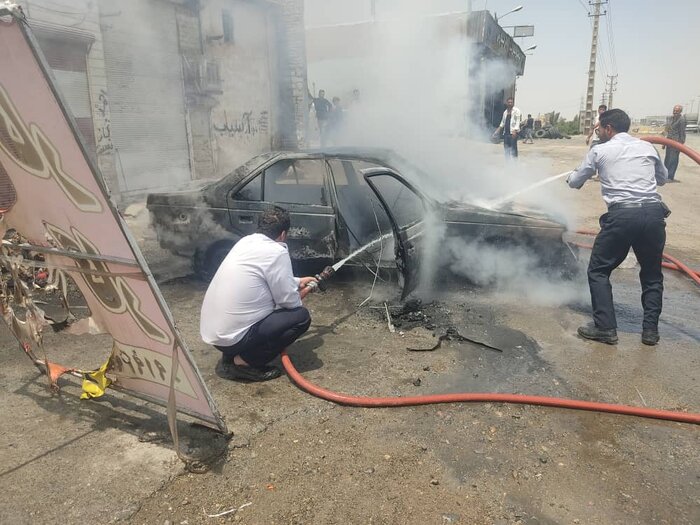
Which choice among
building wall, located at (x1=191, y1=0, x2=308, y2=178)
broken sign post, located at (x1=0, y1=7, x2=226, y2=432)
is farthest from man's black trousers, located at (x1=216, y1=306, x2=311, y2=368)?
building wall, located at (x1=191, y1=0, x2=308, y2=178)

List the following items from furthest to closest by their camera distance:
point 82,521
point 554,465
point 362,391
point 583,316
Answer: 1. point 583,316
2. point 362,391
3. point 554,465
4. point 82,521

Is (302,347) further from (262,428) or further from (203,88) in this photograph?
(203,88)

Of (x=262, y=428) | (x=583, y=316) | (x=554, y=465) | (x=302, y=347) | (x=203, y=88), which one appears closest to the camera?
(x=554, y=465)

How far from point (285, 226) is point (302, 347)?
1166 mm

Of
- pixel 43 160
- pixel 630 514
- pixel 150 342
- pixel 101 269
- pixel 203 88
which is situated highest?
pixel 203 88

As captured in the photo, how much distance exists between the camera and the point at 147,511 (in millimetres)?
2273

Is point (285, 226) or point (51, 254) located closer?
point (51, 254)

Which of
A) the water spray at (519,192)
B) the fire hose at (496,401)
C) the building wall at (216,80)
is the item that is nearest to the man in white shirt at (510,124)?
the water spray at (519,192)

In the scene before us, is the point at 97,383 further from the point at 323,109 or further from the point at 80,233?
the point at 323,109

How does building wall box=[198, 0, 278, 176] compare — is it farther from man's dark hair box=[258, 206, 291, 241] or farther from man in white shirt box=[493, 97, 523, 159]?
man's dark hair box=[258, 206, 291, 241]

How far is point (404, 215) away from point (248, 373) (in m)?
2.26

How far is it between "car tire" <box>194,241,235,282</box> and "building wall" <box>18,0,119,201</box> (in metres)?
5.08

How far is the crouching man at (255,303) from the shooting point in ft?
10.4

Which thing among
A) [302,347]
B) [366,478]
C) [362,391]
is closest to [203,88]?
[302,347]
